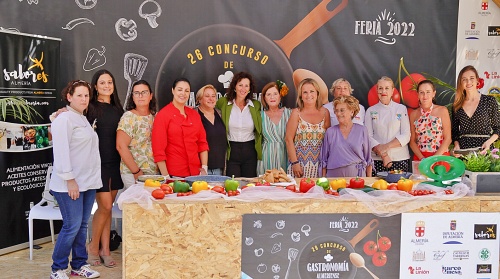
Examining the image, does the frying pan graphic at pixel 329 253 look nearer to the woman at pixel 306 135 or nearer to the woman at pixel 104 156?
the woman at pixel 306 135

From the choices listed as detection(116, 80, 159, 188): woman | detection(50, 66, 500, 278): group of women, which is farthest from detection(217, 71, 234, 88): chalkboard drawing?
detection(116, 80, 159, 188): woman

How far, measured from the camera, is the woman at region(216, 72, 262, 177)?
5.26 metres

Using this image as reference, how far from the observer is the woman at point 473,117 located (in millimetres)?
5418

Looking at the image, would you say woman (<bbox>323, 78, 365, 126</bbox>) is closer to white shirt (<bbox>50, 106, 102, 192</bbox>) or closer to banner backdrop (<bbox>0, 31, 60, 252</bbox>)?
white shirt (<bbox>50, 106, 102, 192</bbox>)

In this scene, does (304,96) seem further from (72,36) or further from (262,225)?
(72,36)

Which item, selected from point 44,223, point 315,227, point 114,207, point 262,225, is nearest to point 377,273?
point 315,227

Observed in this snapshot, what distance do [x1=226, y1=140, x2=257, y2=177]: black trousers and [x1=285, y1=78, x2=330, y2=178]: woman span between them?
347mm

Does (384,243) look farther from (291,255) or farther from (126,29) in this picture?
(126,29)

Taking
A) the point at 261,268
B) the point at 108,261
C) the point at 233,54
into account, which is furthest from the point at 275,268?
the point at 233,54

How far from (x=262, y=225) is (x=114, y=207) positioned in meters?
1.96

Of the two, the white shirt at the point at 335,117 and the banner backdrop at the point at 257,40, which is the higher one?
the banner backdrop at the point at 257,40

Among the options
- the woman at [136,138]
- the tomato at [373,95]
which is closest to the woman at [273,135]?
the woman at [136,138]

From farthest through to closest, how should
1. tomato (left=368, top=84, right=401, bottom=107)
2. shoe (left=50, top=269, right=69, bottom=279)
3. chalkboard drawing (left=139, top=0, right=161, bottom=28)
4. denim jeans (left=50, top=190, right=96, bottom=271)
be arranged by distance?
1. tomato (left=368, top=84, right=401, bottom=107)
2. chalkboard drawing (left=139, top=0, right=161, bottom=28)
3. shoe (left=50, top=269, right=69, bottom=279)
4. denim jeans (left=50, top=190, right=96, bottom=271)

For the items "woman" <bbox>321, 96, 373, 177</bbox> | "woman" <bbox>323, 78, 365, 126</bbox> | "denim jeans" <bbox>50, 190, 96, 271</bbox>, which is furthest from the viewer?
"woman" <bbox>323, 78, 365, 126</bbox>
